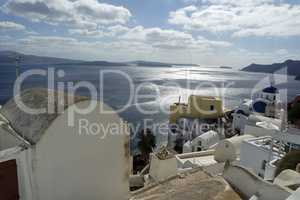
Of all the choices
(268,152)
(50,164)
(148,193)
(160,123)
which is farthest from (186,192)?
(160,123)

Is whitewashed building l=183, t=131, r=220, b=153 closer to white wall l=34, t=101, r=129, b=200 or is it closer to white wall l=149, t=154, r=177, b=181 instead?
white wall l=149, t=154, r=177, b=181

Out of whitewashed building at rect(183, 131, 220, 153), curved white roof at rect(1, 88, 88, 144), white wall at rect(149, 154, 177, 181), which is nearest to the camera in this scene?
curved white roof at rect(1, 88, 88, 144)

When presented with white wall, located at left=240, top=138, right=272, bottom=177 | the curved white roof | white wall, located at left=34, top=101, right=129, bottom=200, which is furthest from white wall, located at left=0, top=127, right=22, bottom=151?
white wall, located at left=240, top=138, right=272, bottom=177

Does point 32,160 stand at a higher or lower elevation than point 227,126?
higher

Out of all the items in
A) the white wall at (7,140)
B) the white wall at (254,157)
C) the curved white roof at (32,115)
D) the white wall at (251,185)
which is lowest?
the white wall at (254,157)

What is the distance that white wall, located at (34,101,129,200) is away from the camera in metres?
4.79

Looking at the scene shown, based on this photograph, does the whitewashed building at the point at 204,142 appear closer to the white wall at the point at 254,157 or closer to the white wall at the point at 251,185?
the white wall at the point at 254,157

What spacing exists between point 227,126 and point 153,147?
11.6 meters

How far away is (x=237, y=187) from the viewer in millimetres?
5473

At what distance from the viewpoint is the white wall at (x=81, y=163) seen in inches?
188

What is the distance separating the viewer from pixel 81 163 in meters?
5.38

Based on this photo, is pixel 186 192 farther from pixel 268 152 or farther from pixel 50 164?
pixel 268 152

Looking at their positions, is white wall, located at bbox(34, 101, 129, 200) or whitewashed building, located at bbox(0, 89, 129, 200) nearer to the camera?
whitewashed building, located at bbox(0, 89, 129, 200)

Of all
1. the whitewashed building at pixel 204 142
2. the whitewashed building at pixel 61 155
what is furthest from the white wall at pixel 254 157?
the whitewashed building at pixel 204 142
